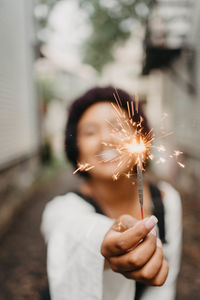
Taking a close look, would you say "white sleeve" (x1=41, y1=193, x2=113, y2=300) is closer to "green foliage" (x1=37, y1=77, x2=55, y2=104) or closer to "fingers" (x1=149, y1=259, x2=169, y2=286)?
"fingers" (x1=149, y1=259, x2=169, y2=286)

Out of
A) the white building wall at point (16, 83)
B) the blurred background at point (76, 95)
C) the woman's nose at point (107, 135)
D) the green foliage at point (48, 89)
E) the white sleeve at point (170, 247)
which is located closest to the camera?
the woman's nose at point (107, 135)

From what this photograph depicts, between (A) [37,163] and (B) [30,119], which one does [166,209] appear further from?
(A) [37,163]

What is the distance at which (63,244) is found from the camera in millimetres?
952

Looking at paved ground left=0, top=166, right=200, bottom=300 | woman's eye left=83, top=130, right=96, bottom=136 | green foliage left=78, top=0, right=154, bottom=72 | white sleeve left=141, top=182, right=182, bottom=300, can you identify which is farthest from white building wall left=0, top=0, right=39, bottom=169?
white sleeve left=141, top=182, right=182, bottom=300

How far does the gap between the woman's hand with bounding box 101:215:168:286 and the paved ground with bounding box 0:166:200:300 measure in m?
2.53

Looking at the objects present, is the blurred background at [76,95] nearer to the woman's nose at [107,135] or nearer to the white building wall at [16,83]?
the white building wall at [16,83]

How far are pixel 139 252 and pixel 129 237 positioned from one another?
0.06 meters

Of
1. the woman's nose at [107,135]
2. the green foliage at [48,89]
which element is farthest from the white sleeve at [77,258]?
the green foliage at [48,89]

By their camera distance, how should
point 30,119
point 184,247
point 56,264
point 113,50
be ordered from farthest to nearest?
1. point 113,50
2. point 30,119
3. point 184,247
4. point 56,264

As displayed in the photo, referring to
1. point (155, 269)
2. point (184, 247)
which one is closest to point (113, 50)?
point (184, 247)

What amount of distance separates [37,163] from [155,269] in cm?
804

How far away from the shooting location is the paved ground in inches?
117

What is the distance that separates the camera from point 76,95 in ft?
15.1

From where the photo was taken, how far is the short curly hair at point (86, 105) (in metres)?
1.12
